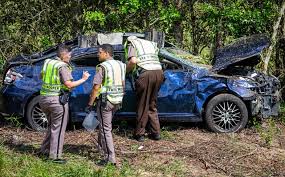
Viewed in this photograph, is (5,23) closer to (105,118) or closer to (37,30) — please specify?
(37,30)

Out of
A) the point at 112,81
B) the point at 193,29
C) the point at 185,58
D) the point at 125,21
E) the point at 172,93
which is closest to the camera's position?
the point at 112,81

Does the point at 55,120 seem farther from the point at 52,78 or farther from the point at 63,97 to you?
the point at 52,78

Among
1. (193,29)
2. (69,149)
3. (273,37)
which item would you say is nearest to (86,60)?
(69,149)

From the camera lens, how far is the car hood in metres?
8.77

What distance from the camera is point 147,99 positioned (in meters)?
8.25

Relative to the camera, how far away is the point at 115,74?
7000mm

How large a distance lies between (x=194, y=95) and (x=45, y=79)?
2787 mm

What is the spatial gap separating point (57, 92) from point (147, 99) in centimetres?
170

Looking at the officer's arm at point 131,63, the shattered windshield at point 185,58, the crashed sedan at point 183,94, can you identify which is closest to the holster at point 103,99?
the officer's arm at point 131,63

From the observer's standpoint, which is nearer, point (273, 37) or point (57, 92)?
point (57, 92)

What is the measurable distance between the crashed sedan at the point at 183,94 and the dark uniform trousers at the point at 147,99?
0.39 metres

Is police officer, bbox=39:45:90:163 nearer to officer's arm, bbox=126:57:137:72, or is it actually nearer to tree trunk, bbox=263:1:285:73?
officer's arm, bbox=126:57:137:72

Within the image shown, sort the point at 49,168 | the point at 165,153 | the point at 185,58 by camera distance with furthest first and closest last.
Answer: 1. the point at 185,58
2. the point at 165,153
3. the point at 49,168

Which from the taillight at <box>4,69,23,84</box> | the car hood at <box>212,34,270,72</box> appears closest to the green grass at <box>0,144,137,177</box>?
the taillight at <box>4,69,23,84</box>
